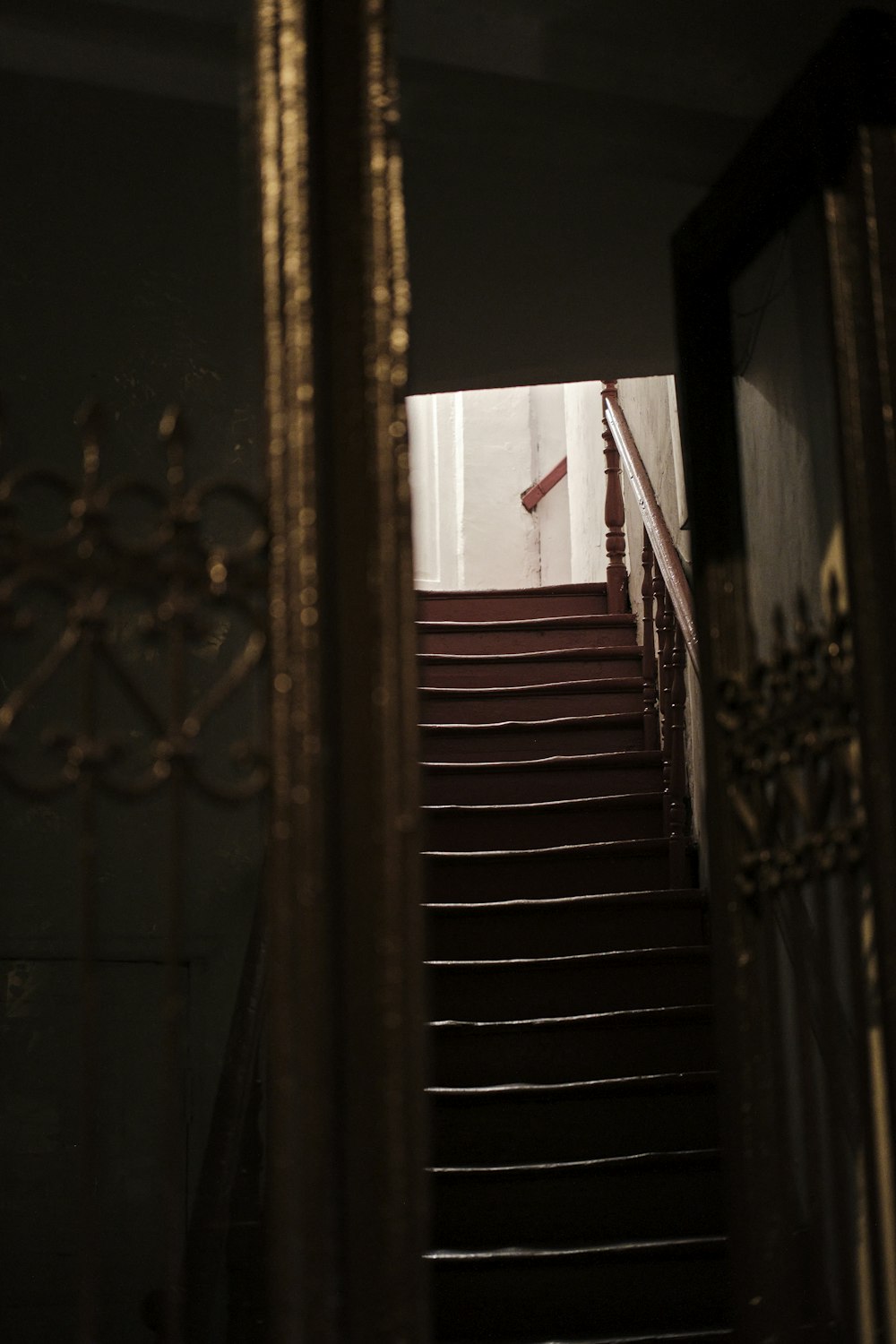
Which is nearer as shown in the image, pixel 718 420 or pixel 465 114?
pixel 718 420

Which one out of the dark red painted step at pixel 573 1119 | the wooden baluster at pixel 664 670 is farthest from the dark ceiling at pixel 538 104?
the dark red painted step at pixel 573 1119

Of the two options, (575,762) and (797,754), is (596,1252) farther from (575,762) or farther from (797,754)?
(575,762)

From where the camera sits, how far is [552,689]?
519cm

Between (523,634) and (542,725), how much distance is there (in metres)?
0.86

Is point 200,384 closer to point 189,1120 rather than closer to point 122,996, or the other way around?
point 122,996

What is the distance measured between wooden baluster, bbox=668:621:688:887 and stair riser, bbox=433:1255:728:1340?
4.70ft

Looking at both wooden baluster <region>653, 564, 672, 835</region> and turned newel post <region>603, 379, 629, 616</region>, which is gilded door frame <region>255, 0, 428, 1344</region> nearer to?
wooden baluster <region>653, 564, 672, 835</region>

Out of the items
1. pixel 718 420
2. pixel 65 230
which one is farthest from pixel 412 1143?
pixel 65 230

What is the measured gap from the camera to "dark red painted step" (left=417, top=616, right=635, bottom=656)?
18.7 ft

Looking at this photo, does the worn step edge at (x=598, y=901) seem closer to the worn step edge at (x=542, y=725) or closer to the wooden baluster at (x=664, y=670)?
the wooden baluster at (x=664, y=670)

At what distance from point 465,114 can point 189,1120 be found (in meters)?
2.14

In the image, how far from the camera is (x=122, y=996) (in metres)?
3.14

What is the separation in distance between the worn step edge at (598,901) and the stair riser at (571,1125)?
2.10 ft

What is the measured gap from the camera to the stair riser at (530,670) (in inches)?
213
